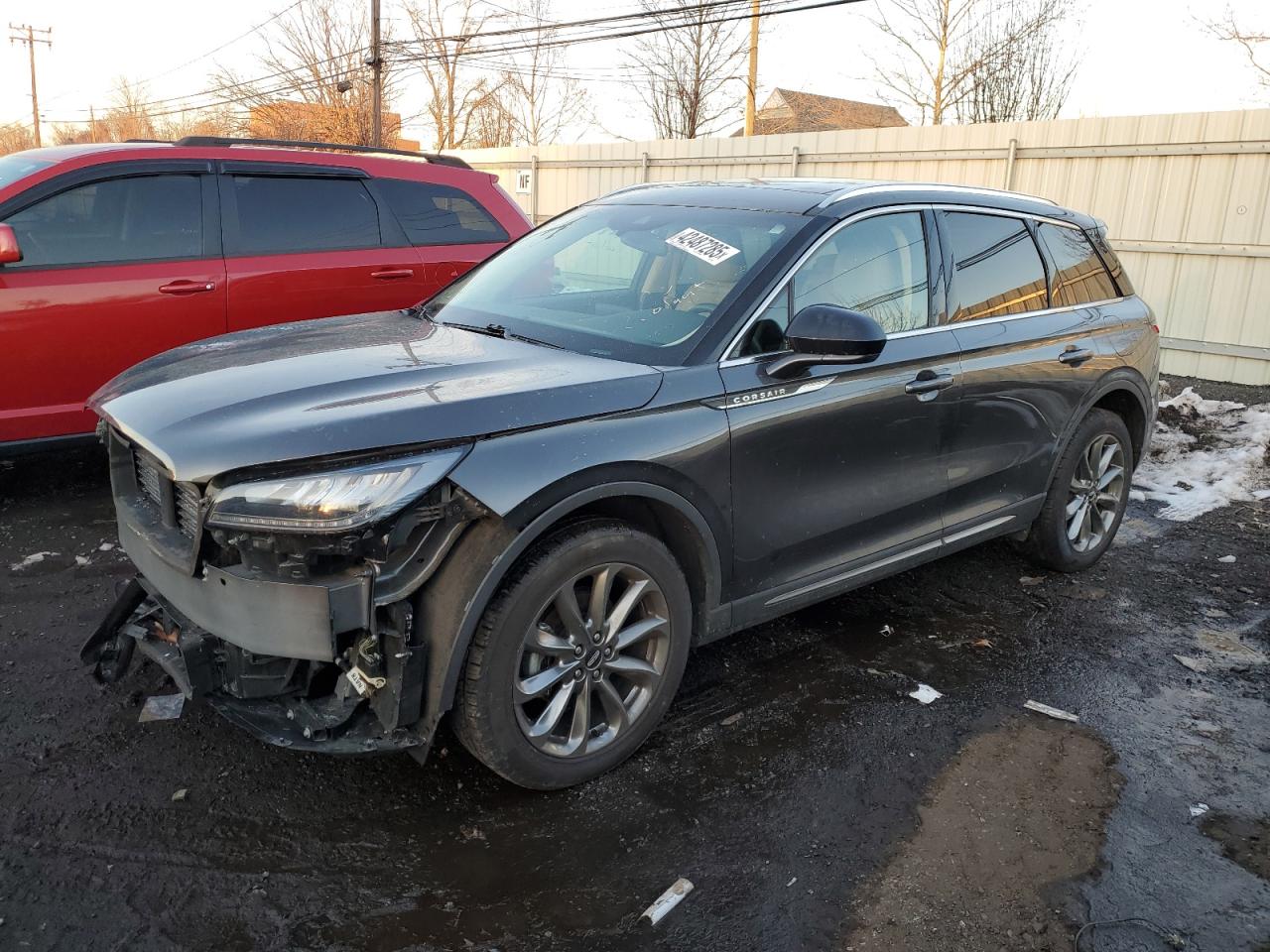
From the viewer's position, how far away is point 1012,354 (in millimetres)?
4297

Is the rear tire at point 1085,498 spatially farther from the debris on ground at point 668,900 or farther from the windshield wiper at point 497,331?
the debris on ground at point 668,900

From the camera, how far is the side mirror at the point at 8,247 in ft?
15.7

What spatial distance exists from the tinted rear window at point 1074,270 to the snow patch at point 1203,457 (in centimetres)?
206

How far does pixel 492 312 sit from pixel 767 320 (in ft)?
3.68

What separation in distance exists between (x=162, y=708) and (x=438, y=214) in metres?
4.08

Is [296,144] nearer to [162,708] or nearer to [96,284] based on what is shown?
[96,284]

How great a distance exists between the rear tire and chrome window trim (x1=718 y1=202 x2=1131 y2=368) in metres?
0.65

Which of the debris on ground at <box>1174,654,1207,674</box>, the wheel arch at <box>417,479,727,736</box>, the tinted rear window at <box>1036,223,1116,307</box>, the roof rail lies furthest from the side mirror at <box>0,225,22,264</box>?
the debris on ground at <box>1174,654,1207,674</box>

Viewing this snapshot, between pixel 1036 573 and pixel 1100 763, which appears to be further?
pixel 1036 573

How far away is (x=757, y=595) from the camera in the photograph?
347 centimetres

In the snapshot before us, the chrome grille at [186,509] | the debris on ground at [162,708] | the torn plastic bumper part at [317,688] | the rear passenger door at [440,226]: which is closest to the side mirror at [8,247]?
the rear passenger door at [440,226]

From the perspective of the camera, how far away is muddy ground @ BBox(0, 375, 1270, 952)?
2.55 metres

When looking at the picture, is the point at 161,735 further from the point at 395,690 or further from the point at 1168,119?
the point at 1168,119

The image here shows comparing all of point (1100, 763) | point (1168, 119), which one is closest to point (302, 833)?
point (1100, 763)
